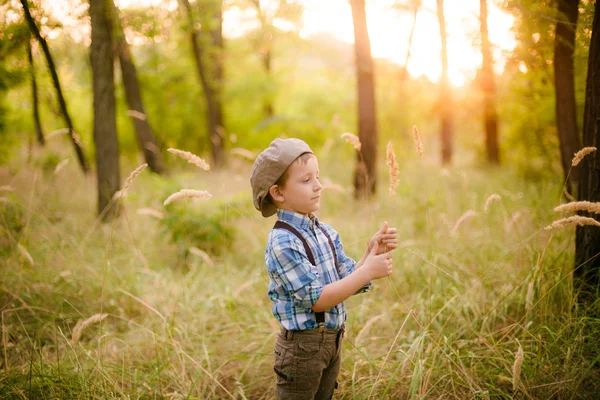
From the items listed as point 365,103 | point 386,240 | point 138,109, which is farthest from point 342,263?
point 138,109

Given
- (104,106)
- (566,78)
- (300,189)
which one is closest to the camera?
(300,189)

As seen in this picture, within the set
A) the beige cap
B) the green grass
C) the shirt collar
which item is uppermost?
the beige cap

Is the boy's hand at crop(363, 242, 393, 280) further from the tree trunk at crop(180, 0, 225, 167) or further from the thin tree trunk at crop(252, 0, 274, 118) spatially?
the thin tree trunk at crop(252, 0, 274, 118)

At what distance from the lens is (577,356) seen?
2.45m

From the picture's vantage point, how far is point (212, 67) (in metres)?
12.4

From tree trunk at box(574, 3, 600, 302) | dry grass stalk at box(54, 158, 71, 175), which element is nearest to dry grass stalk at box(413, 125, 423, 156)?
tree trunk at box(574, 3, 600, 302)

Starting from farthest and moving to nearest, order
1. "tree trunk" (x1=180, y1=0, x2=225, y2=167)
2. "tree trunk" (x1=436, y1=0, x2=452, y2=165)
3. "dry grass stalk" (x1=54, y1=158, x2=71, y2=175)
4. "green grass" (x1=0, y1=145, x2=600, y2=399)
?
"tree trunk" (x1=436, y1=0, x2=452, y2=165) < "tree trunk" (x1=180, y1=0, x2=225, y2=167) < "dry grass stalk" (x1=54, y1=158, x2=71, y2=175) < "green grass" (x1=0, y1=145, x2=600, y2=399)

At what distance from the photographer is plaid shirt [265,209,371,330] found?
1.75 metres

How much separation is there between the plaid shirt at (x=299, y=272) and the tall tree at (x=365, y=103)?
4.93 meters

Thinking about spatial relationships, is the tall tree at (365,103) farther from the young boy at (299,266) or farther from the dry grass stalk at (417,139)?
the young boy at (299,266)

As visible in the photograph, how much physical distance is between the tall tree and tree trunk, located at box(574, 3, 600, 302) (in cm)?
399

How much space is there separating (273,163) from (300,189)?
17cm

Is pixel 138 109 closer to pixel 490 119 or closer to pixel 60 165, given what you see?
pixel 60 165

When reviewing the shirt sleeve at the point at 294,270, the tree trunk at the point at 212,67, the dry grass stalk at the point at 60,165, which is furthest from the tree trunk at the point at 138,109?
the shirt sleeve at the point at 294,270
